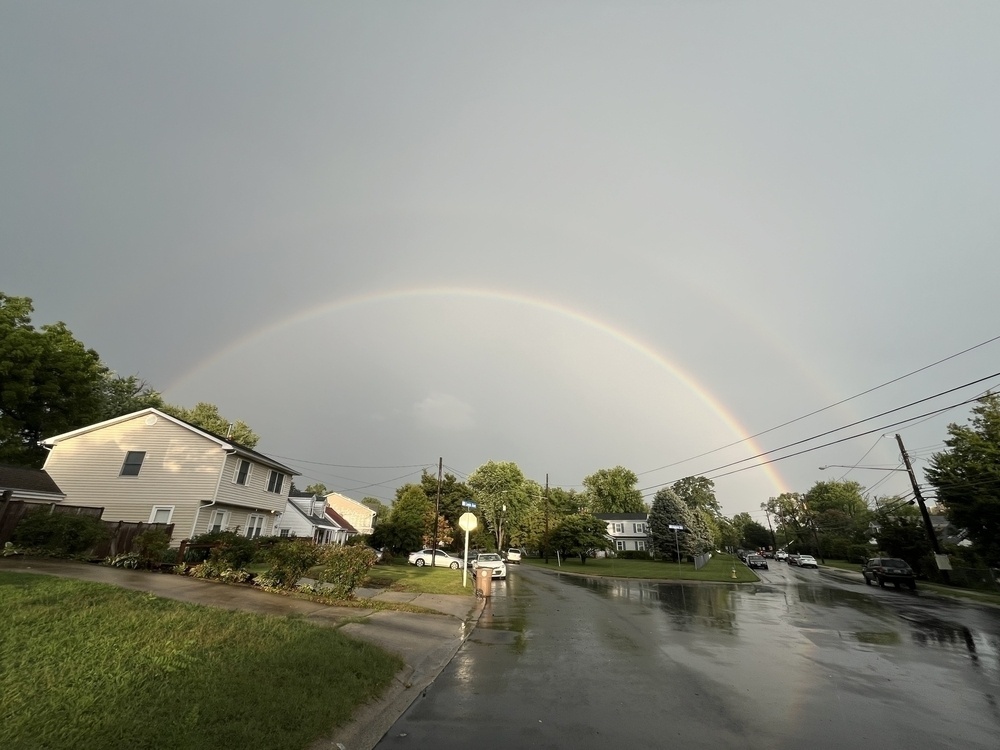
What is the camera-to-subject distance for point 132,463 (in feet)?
81.4

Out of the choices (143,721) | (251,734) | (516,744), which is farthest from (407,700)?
(143,721)

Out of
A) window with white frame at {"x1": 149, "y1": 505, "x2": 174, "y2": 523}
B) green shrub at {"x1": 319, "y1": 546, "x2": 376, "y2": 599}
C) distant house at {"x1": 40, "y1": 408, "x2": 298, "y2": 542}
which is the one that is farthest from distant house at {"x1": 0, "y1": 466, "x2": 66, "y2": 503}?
green shrub at {"x1": 319, "y1": 546, "x2": 376, "y2": 599}

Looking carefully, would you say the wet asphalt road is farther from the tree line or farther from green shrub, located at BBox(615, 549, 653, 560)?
green shrub, located at BBox(615, 549, 653, 560)

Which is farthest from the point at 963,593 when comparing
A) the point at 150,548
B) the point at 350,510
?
the point at 350,510

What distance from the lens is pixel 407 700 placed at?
646cm

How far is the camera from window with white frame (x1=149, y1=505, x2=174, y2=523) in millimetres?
23516

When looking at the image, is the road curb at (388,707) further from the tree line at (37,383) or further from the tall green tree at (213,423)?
the tall green tree at (213,423)

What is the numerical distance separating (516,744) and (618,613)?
37.7ft

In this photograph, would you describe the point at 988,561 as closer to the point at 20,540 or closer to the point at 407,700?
the point at 407,700

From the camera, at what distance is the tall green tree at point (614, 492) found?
91.8 m

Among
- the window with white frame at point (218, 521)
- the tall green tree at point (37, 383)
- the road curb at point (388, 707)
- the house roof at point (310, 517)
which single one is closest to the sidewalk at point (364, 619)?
the road curb at point (388, 707)

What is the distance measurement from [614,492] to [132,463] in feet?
271

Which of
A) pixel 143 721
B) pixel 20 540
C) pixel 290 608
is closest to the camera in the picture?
pixel 143 721

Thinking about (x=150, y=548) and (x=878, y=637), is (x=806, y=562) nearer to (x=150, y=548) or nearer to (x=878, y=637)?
(x=878, y=637)
